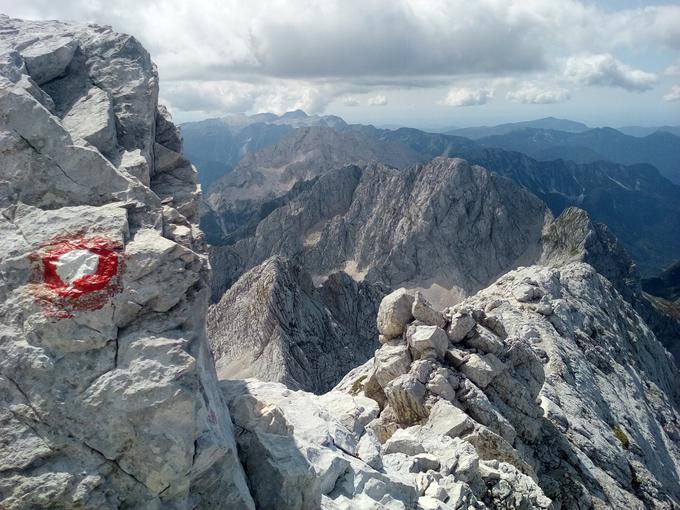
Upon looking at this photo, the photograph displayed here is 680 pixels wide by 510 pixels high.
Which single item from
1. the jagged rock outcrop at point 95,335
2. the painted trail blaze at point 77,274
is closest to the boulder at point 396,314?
the jagged rock outcrop at point 95,335

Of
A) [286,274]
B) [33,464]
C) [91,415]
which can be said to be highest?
[91,415]

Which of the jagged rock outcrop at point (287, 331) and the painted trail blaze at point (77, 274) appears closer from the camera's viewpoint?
the painted trail blaze at point (77, 274)

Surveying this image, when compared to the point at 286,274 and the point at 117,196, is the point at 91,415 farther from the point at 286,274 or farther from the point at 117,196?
the point at 286,274

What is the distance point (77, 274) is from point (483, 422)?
73.9ft

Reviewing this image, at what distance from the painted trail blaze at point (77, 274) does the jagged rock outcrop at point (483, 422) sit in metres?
6.25

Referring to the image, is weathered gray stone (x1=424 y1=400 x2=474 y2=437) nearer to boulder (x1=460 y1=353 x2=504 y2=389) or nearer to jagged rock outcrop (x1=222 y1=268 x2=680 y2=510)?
jagged rock outcrop (x1=222 y1=268 x2=680 y2=510)

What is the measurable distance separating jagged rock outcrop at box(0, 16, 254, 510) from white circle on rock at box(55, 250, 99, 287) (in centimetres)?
3

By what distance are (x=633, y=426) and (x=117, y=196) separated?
45209 mm

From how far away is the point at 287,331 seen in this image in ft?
340

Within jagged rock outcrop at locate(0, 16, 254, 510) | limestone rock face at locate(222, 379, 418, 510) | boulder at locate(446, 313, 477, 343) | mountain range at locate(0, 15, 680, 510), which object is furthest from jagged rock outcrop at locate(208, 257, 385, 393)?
jagged rock outcrop at locate(0, 16, 254, 510)

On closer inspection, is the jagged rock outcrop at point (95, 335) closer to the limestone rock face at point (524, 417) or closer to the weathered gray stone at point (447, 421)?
the limestone rock face at point (524, 417)

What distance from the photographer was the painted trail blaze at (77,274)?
11586 millimetres

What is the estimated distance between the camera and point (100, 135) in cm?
1551

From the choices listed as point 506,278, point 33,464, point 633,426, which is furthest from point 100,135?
point 506,278
